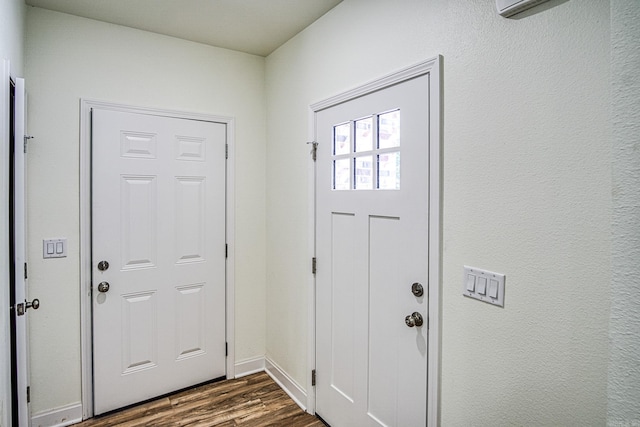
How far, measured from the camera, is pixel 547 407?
1.11 m

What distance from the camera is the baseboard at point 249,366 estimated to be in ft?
9.17

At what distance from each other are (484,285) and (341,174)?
1036 millimetres

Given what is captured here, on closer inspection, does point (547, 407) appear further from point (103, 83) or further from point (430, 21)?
point (103, 83)

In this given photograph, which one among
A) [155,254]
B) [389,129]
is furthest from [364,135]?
[155,254]

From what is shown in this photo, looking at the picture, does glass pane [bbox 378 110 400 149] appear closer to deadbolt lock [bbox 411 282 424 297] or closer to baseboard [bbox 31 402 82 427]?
deadbolt lock [bbox 411 282 424 297]

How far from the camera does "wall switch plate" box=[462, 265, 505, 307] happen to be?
1.24 m

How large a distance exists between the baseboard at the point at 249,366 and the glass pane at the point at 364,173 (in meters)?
1.83

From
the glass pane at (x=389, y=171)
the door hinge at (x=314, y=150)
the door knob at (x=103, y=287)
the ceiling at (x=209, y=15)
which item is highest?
the ceiling at (x=209, y=15)

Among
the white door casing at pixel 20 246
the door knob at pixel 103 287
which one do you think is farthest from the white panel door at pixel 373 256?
the white door casing at pixel 20 246

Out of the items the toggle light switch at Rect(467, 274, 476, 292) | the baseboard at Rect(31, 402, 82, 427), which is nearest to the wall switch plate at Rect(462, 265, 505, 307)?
the toggle light switch at Rect(467, 274, 476, 292)

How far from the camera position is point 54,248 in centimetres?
214

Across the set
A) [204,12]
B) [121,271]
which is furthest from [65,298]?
[204,12]

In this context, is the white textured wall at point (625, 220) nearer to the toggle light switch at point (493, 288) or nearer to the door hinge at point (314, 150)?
the toggle light switch at point (493, 288)

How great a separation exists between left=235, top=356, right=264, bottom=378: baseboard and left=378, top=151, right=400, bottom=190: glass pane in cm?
195
